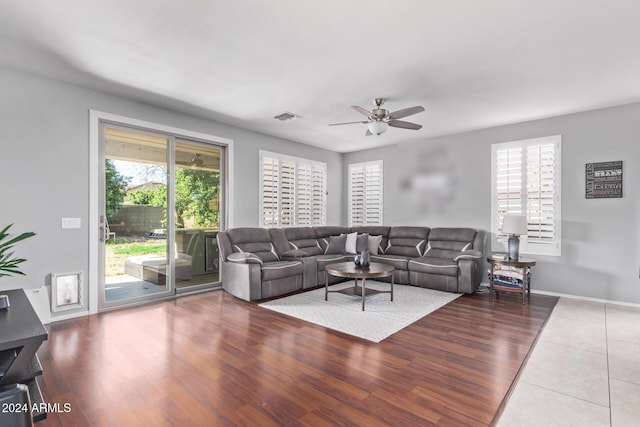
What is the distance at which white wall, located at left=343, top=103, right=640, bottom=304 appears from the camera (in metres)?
4.45

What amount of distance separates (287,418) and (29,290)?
3335 mm

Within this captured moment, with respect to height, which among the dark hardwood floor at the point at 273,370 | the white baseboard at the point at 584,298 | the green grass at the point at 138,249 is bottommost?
the dark hardwood floor at the point at 273,370

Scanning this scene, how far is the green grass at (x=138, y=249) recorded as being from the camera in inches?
172

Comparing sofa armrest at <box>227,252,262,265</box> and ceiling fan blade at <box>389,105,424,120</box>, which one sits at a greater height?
ceiling fan blade at <box>389,105,424,120</box>

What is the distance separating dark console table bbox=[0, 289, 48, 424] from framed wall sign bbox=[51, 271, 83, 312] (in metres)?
1.92

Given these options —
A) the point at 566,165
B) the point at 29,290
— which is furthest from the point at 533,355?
the point at 29,290

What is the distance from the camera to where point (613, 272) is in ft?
14.9

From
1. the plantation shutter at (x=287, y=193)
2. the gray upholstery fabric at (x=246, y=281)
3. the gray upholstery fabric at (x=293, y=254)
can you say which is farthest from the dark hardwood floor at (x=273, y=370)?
the plantation shutter at (x=287, y=193)

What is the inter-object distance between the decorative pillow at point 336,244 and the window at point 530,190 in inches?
104

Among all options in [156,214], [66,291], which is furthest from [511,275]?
[66,291]

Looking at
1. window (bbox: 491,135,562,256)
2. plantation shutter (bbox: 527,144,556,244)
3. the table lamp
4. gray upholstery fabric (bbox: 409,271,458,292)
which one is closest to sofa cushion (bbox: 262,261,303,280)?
gray upholstery fabric (bbox: 409,271,458,292)

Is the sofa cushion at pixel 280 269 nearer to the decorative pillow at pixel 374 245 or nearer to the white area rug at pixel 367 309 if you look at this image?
the white area rug at pixel 367 309

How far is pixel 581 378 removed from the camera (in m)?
2.44

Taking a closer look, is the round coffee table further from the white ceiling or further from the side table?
the white ceiling
